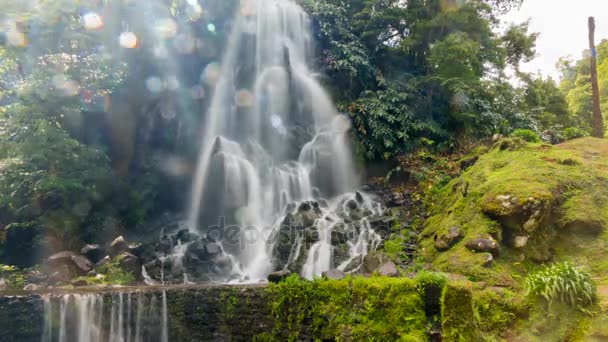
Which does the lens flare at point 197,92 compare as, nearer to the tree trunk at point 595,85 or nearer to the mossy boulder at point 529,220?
the mossy boulder at point 529,220

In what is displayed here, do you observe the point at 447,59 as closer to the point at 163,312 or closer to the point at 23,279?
the point at 163,312

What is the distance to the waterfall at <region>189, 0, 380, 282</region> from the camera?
574 inches

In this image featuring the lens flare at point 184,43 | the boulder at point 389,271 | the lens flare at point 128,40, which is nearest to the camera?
the boulder at point 389,271

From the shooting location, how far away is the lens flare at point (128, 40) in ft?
52.1

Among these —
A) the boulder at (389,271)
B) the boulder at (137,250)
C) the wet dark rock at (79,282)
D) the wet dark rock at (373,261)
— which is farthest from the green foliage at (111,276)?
the boulder at (389,271)

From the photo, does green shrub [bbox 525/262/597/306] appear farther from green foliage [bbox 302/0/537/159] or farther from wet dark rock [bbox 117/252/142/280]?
wet dark rock [bbox 117/252/142/280]

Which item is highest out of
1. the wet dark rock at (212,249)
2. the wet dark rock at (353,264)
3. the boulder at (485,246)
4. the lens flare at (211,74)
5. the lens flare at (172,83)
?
the lens flare at (211,74)

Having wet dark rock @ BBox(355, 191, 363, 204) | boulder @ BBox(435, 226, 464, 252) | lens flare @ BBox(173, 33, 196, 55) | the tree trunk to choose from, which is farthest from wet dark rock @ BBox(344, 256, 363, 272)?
lens flare @ BBox(173, 33, 196, 55)

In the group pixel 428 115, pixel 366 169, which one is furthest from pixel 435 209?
pixel 428 115

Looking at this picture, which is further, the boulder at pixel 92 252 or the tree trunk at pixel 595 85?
the tree trunk at pixel 595 85

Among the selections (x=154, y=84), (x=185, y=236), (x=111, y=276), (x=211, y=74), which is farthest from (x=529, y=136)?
(x=154, y=84)

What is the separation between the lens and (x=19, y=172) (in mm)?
12414

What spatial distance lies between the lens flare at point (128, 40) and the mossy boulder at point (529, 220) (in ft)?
46.0

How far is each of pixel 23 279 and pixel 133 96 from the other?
27.2 ft
